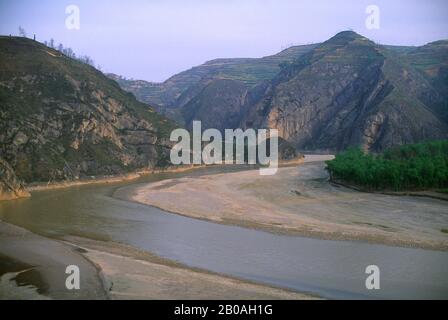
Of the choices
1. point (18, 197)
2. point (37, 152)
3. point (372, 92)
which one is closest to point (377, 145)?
point (372, 92)

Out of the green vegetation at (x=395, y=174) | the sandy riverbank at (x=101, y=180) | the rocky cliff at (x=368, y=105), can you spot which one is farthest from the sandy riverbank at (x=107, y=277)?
the rocky cliff at (x=368, y=105)

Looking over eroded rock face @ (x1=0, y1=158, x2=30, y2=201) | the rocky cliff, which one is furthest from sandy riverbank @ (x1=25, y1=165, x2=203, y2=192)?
the rocky cliff

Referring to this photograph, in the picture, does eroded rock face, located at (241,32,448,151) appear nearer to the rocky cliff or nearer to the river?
the rocky cliff

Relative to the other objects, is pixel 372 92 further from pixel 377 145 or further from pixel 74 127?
pixel 74 127

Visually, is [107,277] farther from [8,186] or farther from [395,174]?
[395,174]

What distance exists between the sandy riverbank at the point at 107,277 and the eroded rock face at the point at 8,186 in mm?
22871

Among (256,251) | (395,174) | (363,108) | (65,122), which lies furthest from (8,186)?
(363,108)

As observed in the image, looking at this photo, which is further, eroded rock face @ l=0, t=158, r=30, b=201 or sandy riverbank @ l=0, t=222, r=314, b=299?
eroded rock face @ l=0, t=158, r=30, b=201

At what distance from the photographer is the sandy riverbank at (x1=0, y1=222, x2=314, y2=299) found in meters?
23.4

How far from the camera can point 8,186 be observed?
185 ft

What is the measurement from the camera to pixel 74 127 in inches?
3364

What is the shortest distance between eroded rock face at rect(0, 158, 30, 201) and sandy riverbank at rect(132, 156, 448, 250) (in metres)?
12.7

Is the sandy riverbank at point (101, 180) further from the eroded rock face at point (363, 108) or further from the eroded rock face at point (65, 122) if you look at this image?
the eroded rock face at point (363, 108)
